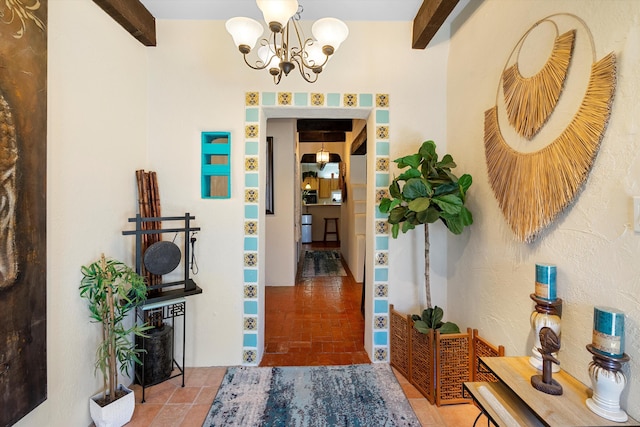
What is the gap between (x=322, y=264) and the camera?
18.7 ft

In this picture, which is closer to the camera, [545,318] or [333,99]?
[545,318]

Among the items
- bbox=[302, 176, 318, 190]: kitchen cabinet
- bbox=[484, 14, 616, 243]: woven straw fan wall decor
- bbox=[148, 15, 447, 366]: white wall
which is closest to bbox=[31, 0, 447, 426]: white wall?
bbox=[148, 15, 447, 366]: white wall

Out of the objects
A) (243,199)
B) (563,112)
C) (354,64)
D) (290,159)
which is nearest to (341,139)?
(290,159)

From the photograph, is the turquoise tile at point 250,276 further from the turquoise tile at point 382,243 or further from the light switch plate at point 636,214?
the light switch plate at point 636,214

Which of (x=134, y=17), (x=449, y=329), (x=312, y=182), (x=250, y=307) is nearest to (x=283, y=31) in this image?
(x=134, y=17)

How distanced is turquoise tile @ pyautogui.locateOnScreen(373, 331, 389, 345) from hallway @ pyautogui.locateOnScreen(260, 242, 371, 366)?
0.61 ft

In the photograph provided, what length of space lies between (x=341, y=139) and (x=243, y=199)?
4641 mm

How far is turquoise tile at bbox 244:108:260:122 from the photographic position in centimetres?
220

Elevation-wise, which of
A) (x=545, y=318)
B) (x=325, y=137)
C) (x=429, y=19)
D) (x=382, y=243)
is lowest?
(x=545, y=318)

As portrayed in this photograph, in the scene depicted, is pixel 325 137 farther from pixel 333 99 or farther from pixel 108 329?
pixel 108 329

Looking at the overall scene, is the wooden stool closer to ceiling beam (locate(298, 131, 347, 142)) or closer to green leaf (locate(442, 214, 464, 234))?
ceiling beam (locate(298, 131, 347, 142))

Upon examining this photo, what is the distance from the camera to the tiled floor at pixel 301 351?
1.69m

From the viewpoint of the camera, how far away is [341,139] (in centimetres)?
640

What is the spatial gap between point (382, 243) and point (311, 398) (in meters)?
1.24
